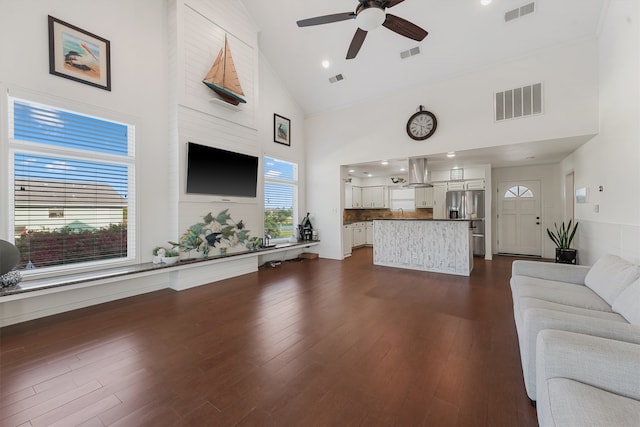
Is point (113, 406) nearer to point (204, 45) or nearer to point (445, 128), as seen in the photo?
point (204, 45)

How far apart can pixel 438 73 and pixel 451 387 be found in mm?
5274

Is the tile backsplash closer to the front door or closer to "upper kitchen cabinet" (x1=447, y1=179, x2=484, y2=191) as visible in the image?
"upper kitchen cabinet" (x1=447, y1=179, x2=484, y2=191)

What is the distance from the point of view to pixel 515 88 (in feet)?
14.7

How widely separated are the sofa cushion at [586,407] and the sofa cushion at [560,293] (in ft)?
3.85

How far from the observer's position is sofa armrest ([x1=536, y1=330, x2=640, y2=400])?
1109mm

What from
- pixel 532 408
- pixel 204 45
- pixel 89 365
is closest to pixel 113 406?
pixel 89 365

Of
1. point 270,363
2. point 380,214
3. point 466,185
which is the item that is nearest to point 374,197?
point 380,214

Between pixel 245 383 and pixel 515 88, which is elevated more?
pixel 515 88

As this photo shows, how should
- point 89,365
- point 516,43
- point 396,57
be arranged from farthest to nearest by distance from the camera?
1. point 396,57
2. point 516,43
3. point 89,365

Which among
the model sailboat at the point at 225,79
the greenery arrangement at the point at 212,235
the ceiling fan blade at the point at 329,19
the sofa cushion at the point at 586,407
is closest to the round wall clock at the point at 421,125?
the ceiling fan blade at the point at 329,19

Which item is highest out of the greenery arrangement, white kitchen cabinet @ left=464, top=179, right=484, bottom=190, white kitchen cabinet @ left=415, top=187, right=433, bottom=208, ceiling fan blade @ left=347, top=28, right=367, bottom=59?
ceiling fan blade @ left=347, top=28, right=367, bottom=59

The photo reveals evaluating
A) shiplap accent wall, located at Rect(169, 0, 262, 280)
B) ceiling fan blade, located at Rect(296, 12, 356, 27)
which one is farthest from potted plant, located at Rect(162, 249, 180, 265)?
ceiling fan blade, located at Rect(296, 12, 356, 27)

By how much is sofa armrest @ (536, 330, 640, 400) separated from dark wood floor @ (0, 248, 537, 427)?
21.7 inches

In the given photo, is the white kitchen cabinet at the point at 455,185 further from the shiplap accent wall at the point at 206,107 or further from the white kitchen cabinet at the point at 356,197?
the shiplap accent wall at the point at 206,107
